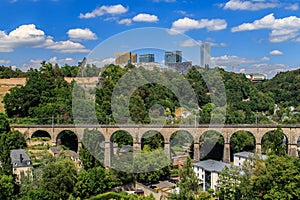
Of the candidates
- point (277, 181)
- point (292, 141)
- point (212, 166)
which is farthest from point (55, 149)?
point (292, 141)

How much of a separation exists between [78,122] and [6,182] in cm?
1139

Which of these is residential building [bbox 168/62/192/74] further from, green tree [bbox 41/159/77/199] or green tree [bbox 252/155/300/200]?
green tree [bbox 41/159/77/199]

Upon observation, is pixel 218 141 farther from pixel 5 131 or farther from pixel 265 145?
pixel 5 131

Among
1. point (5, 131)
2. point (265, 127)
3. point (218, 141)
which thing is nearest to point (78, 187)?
point (5, 131)

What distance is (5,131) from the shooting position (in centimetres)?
2947

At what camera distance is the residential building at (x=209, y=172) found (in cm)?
2195

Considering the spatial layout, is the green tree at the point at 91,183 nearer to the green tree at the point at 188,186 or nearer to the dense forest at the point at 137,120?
the dense forest at the point at 137,120

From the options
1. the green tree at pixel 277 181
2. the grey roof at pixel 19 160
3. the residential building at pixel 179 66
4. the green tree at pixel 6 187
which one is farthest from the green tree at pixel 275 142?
the grey roof at pixel 19 160

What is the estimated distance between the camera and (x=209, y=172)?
Answer: 73.9 feet

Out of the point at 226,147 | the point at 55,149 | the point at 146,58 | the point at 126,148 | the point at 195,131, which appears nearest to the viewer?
the point at 146,58

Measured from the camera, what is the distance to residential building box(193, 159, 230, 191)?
864 inches

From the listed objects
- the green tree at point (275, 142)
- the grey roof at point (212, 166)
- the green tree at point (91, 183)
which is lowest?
the green tree at point (91, 183)

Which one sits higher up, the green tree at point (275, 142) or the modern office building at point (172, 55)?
the modern office building at point (172, 55)

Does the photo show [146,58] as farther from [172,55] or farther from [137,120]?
[137,120]
